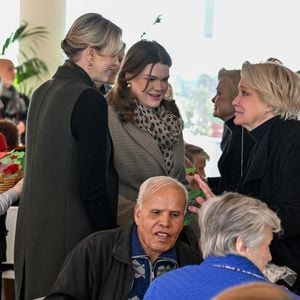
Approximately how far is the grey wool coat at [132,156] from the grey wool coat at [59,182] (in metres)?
0.11

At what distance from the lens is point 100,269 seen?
2816 mm

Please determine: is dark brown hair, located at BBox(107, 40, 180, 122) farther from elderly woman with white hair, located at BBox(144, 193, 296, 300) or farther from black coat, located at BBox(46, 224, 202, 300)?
elderly woman with white hair, located at BBox(144, 193, 296, 300)

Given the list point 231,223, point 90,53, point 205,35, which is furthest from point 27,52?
point 231,223

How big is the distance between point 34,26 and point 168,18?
1565 millimetres

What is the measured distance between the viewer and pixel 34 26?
29.1ft

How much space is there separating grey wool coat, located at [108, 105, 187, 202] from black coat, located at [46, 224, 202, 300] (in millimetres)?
379

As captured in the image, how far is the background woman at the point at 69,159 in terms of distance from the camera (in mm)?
2795

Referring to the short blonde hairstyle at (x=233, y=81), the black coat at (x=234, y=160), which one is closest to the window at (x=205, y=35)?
the short blonde hairstyle at (x=233, y=81)

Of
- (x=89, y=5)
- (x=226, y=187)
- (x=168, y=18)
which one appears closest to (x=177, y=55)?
(x=168, y=18)

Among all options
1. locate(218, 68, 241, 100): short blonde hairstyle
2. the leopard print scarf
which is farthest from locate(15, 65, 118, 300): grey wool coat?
locate(218, 68, 241, 100): short blonde hairstyle

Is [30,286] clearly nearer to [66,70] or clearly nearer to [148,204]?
[148,204]

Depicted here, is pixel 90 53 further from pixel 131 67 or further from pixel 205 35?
pixel 205 35

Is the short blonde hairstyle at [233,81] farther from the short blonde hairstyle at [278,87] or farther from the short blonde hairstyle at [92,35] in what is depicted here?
the short blonde hairstyle at [92,35]

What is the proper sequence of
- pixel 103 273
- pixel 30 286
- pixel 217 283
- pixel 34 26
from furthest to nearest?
pixel 34 26
pixel 30 286
pixel 103 273
pixel 217 283
